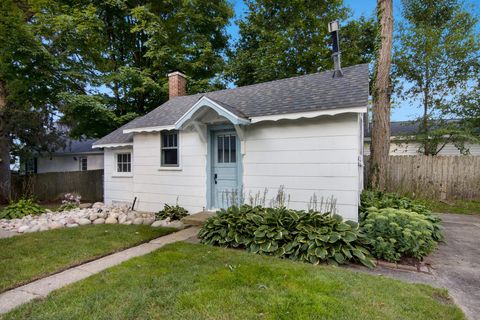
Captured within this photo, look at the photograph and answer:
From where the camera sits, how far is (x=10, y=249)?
4.87m

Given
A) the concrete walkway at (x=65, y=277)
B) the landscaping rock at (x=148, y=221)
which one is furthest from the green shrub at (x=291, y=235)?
the landscaping rock at (x=148, y=221)

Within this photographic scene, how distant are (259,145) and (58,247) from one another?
4838 mm

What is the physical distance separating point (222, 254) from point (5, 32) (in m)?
12.4

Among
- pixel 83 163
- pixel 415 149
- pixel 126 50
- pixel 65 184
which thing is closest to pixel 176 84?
pixel 126 50

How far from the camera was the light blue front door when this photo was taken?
22.8 feet

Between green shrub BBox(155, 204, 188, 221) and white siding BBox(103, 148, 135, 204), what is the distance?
2.60 metres

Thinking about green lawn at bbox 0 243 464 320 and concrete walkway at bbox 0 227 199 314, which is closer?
green lawn at bbox 0 243 464 320

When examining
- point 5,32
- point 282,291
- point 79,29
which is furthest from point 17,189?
point 282,291

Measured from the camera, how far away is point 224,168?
713 cm

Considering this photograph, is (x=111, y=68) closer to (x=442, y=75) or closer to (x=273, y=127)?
(x=273, y=127)

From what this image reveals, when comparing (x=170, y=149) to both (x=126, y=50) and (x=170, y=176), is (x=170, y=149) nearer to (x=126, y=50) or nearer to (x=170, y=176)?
(x=170, y=176)

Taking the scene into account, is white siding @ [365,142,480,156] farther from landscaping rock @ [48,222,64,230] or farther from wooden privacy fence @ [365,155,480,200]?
landscaping rock @ [48,222,64,230]

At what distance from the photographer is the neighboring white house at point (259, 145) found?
5.38 metres

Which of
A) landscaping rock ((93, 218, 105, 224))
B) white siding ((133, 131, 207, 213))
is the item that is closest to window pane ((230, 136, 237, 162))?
white siding ((133, 131, 207, 213))
